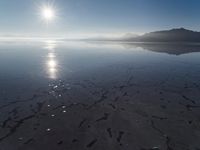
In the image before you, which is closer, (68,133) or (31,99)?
(68,133)

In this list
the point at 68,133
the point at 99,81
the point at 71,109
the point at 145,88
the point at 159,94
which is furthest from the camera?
the point at 99,81

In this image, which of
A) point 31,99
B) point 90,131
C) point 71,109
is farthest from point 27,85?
point 90,131

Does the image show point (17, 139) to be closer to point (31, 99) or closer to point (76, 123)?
point (76, 123)

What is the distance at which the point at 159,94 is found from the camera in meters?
12.0

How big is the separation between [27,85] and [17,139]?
24.8 feet

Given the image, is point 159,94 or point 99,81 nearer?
point 159,94

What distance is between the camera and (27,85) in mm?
13531

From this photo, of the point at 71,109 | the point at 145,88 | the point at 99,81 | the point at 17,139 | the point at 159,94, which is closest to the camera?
the point at 17,139

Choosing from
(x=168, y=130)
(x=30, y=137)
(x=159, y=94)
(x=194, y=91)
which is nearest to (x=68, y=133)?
(x=30, y=137)

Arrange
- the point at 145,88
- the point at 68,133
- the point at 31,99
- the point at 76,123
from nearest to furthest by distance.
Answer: the point at 68,133 → the point at 76,123 → the point at 31,99 → the point at 145,88

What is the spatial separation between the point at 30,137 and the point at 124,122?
13.9 feet

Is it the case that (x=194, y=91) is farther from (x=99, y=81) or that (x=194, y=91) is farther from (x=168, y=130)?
(x=99, y=81)

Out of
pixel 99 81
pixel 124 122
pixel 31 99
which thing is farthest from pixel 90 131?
pixel 99 81

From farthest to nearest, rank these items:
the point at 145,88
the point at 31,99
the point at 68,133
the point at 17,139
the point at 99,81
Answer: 1. the point at 99,81
2. the point at 145,88
3. the point at 31,99
4. the point at 68,133
5. the point at 17,139
